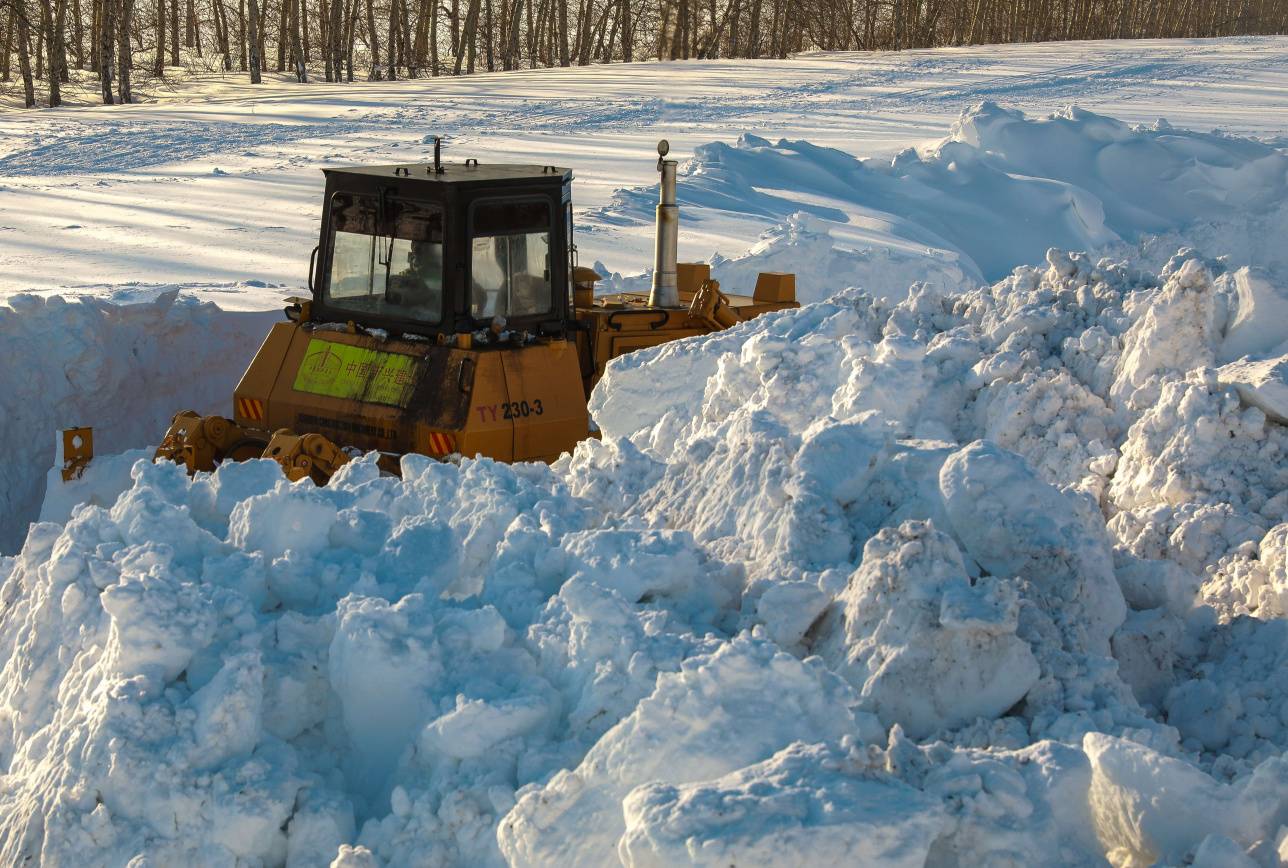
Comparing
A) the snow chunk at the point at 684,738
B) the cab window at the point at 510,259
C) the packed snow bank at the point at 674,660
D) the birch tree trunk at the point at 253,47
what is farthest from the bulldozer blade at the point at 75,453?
the birch tree trunk at the point at 253,47

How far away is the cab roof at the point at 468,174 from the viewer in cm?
715

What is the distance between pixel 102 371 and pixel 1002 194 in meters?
10.8

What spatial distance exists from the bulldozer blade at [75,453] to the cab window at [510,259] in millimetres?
2247

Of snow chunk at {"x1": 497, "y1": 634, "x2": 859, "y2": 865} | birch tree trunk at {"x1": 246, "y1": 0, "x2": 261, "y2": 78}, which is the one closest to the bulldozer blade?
snow chunk at {"x1": 497, "y1": 634, "x2": 859, "y2": 865}

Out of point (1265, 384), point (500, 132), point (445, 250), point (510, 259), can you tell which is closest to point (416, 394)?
point (445, 250)

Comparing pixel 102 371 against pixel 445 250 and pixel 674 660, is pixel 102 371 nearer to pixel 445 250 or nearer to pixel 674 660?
pixel 445 250

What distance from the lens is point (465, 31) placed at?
3809cm

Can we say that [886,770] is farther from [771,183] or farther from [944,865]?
[771,183]

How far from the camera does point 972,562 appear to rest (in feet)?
14.3

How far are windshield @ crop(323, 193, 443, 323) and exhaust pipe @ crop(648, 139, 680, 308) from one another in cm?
170

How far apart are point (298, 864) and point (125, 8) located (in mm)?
29159

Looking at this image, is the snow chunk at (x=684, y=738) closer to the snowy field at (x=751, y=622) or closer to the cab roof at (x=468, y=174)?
the snowy field at (x=751, y=622)

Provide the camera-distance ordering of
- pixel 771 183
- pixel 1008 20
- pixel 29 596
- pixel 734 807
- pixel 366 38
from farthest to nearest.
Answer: pixel 1008 20 → pixel 366 38 → pixel 771 183 → pixel 29 596 → pixel 734 807

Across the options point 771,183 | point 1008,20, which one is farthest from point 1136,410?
point 1008,20
